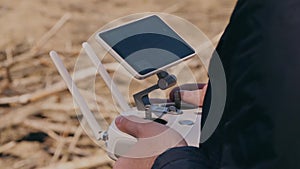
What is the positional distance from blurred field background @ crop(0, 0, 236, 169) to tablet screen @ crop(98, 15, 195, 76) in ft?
2.23

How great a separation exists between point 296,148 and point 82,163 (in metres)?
1.14

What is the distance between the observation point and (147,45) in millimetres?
851

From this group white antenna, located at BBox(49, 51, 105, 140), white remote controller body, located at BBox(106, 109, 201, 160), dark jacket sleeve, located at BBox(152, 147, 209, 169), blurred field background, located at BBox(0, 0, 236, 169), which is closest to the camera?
dark jacket sleeve, located at BBox(152, 147, 209, 169)

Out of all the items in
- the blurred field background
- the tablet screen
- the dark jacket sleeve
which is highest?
the tablet screen

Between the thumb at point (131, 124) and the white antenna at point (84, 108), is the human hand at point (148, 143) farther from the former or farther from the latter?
the white antenna at point (84, 108)

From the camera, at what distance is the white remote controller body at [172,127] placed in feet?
2.79

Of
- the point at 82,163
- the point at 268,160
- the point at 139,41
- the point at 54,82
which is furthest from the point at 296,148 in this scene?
the point at 54,82

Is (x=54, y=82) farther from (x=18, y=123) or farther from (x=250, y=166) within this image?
(x=250, y=166)

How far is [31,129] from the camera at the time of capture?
163 centimetres

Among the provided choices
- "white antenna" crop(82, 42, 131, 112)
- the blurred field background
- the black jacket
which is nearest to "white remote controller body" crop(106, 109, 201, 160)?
"white antenna" crop(82, 42, 131, 112)

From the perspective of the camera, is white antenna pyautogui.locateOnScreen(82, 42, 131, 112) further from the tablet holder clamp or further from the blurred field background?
the blurred field background

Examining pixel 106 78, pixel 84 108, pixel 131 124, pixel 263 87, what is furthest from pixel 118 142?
pixel 263 87

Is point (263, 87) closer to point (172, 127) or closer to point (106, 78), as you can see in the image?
point (172, 127)

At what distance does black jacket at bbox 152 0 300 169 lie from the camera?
16.9 inches
